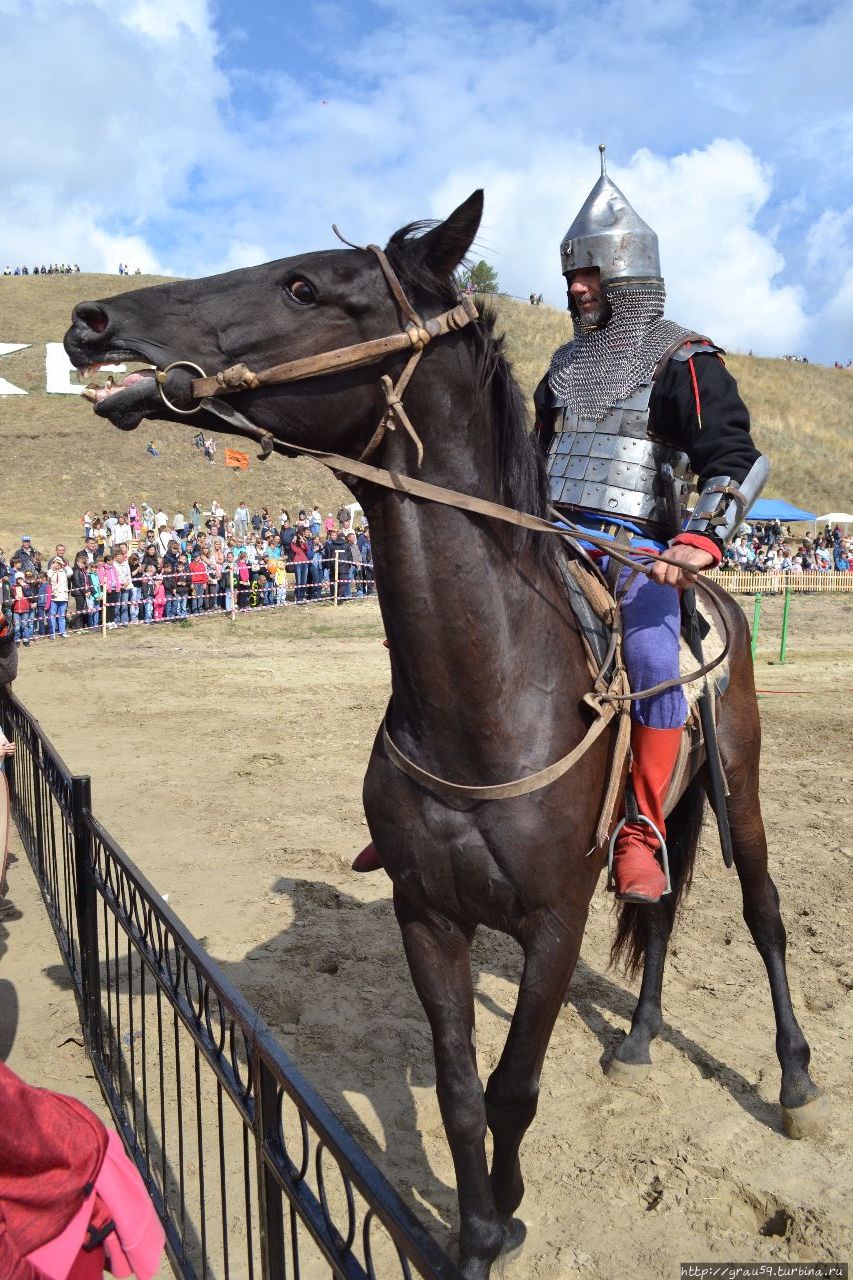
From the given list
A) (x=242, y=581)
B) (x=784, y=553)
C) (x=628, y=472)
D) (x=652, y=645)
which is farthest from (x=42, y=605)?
(x=784, y=553)

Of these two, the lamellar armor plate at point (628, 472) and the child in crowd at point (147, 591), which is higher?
the lamellar armor plate at point (628, 472)

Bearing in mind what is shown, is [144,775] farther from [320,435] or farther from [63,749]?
[320,435]

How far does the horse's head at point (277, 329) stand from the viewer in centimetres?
229

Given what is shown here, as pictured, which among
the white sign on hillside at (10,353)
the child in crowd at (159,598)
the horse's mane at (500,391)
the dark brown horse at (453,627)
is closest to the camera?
the dark brown horse at (453,627)

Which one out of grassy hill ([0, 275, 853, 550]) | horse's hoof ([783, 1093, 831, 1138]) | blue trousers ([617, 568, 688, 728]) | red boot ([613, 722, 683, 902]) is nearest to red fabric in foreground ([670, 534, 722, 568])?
blue trousers ([617, 568, 688, 728])

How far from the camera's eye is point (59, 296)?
62.6 meters

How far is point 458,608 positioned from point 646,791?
1.07 meters

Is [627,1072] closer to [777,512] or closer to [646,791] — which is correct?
[646,791]

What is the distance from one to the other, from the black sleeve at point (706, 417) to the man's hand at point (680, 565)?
0.32 meters

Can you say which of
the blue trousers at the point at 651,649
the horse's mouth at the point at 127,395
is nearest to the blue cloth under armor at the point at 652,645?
the blue trousers at the point at 651,649

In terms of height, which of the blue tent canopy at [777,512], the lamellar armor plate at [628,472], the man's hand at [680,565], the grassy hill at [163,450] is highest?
the grassy hill at [163,450]

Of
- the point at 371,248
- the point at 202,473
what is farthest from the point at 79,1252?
the point at 202,473

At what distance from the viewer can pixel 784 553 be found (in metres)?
29.8

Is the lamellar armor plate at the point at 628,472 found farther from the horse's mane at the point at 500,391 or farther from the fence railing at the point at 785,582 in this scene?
the fence railing at the point at 785,582
